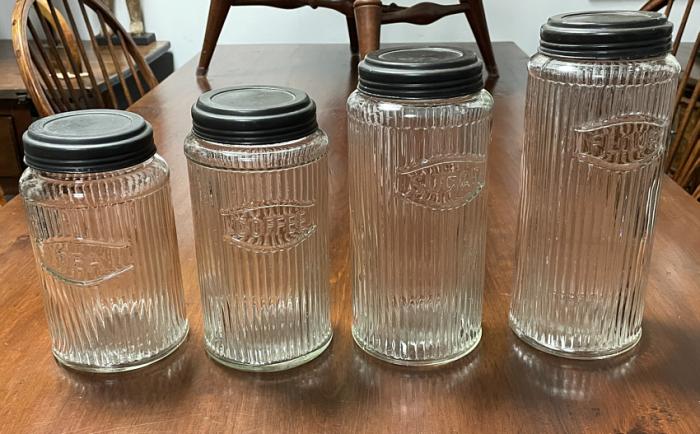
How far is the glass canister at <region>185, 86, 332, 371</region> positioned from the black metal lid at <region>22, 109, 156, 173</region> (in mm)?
32

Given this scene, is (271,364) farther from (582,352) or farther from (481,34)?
(481,34)

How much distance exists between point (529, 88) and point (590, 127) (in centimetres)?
5

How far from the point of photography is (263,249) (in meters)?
0.44

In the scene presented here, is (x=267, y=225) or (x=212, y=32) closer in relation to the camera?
(x=267, y=225)

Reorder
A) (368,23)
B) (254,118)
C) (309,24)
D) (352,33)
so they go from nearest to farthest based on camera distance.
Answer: (254,118) < (368,23) < (352,33) < (309,24)

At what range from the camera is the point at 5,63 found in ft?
6.28

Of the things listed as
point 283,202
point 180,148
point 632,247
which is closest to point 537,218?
point 632,247

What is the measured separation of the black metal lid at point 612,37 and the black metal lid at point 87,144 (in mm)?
245

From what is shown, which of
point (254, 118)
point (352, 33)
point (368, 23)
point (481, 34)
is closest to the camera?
point (254, 118)

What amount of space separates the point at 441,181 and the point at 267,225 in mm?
108

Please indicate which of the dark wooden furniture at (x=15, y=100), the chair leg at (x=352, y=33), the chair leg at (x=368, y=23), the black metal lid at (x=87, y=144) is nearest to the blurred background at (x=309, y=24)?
the dark wooden furniture at (x=15, y=100)

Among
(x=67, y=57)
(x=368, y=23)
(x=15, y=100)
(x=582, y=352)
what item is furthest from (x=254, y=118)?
(x=15, y=100)

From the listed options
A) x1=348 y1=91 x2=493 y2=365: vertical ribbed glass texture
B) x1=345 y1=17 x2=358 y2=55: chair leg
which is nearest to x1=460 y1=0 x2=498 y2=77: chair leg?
x1=345 y1=17 x2=358 y2=55: chair leg

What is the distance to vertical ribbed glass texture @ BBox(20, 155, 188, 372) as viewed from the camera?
1.42ft
